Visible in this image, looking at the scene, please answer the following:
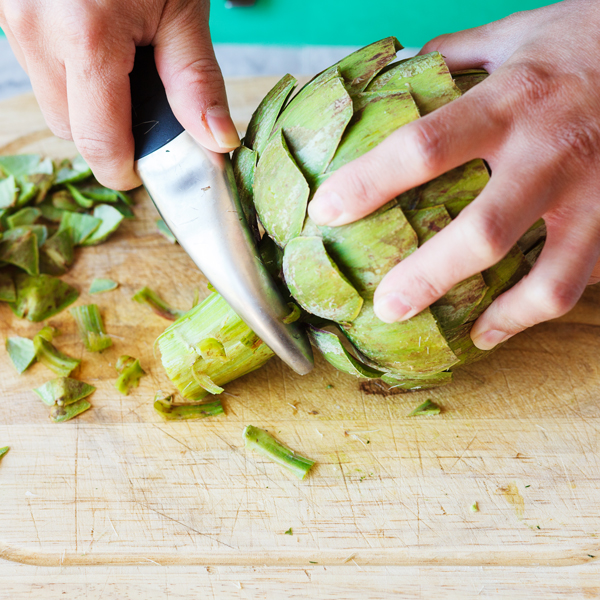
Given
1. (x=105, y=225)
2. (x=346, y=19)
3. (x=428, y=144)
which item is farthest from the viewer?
(x=346, y=19)

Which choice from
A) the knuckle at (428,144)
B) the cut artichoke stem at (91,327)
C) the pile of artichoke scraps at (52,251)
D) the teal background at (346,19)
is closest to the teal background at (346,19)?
the teal background at (346,19)

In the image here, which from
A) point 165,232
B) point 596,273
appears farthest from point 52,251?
point 596,273

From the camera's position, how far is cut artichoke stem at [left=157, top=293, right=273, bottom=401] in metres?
1.00

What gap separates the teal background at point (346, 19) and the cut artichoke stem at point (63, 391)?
1665 millimetres

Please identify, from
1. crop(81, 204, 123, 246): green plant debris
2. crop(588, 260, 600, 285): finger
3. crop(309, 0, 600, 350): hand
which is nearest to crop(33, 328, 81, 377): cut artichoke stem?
crop(81, 204, 123, 246): green plant debris

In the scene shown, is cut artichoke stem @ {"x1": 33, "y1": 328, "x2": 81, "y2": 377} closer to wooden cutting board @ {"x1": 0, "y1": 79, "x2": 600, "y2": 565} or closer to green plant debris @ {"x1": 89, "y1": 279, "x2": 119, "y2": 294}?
wooden cutting board @ {"x1": 0, "y1": 79, "x2": 600, "y2": 565}

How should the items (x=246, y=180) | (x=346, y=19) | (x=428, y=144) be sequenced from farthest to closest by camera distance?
(x=346, y=19) < (x=246, y=180) < (x=428, y=144)

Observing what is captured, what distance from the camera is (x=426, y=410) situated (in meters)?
1.04

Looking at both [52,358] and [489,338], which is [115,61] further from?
[489,338]

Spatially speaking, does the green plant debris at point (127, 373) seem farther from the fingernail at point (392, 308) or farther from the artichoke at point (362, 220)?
the fingernail at point (392, 308)

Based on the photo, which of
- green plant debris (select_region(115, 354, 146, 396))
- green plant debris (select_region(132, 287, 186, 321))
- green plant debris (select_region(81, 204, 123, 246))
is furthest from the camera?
green plant debris (select_region(81, 204, 123, 246))

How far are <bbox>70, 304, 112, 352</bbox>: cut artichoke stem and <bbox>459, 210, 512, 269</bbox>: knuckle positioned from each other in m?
0.72

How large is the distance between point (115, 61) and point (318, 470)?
0.72 m

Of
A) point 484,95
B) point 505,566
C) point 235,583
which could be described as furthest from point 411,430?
point 484,95
